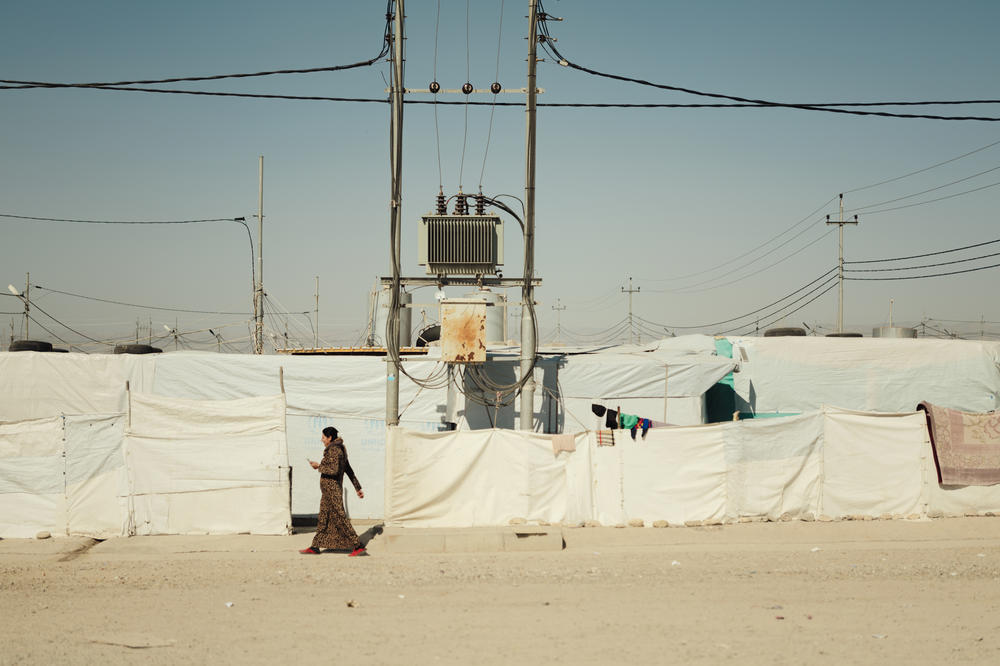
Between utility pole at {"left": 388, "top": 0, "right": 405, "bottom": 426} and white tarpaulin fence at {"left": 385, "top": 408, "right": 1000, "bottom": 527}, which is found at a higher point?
utility pole at {"left": 388, "top": 0, "right": 405, "bottom": 426}

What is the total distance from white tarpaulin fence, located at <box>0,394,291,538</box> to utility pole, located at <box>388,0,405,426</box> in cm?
171

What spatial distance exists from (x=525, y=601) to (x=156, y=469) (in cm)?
594

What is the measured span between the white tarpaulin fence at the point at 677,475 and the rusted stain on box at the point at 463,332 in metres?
1.17

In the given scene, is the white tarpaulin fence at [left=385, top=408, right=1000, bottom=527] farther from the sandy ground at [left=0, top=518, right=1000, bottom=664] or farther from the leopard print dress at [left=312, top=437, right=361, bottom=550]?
the leopard print dress at [left=312, top=437, right=361, bottom=550]

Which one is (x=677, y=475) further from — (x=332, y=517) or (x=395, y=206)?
(x=395, y=206)

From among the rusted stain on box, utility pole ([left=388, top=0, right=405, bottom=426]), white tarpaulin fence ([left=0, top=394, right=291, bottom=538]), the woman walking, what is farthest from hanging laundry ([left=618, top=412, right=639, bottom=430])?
white tarpaulin fence ([left=0, top=394, right=291, bottom=538])

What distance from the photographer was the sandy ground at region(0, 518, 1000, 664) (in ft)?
21.9

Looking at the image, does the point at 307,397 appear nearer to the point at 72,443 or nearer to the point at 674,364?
the point at 72,443

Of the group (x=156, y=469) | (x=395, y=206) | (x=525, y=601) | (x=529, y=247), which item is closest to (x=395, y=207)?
(x=395, y=206)

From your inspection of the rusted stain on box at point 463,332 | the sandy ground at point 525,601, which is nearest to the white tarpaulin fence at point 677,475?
the sandy ground at point 525,601

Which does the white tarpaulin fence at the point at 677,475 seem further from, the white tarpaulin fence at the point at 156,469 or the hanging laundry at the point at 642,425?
the white tarpaulin fence at the point at 156,469

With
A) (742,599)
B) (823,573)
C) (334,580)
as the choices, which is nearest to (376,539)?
(334,580)

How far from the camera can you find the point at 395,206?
1201cm

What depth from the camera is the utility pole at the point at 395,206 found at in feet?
39.3
